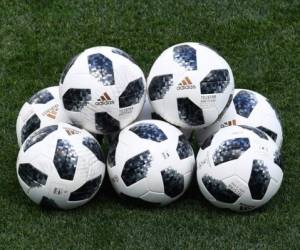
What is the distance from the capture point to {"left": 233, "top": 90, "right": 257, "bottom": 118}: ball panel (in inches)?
260

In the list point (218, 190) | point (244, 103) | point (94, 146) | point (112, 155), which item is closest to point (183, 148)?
point (218, 190)

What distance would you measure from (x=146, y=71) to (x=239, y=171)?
8.46ft

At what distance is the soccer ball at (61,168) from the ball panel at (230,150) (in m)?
0.85

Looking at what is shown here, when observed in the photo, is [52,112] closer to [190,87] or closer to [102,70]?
[102,70]

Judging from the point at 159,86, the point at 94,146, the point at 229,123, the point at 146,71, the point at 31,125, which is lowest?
the point at 146,71

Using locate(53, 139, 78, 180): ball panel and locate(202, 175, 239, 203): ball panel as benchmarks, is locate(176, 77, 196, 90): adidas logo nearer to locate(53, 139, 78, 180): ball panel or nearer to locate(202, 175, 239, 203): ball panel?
locate(202, 175, 239, 203): ball panel

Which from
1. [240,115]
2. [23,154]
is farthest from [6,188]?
[240,115]

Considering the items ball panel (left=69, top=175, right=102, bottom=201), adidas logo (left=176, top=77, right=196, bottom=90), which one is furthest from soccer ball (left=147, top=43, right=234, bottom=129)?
ball panel (left=69, top=175, right=102, bottom=201)

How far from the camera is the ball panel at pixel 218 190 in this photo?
19.6 feet

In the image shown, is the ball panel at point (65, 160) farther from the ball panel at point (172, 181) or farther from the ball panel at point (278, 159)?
the ball panel at point (278, 159)

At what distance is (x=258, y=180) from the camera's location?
19.6 feet

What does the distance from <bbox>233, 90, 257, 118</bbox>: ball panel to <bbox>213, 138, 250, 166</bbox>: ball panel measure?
→ 1.80ft

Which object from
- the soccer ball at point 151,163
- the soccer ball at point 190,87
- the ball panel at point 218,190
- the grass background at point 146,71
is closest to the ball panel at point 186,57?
the soccer ball at point 190,87

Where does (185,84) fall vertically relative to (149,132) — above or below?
above
